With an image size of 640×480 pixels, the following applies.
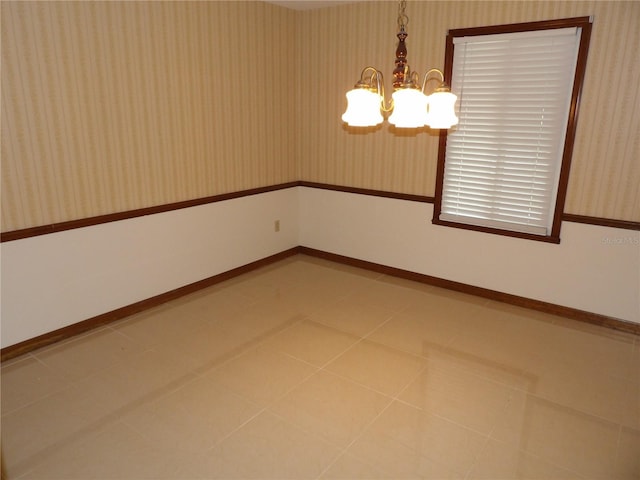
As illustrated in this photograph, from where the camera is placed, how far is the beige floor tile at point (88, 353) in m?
2.98

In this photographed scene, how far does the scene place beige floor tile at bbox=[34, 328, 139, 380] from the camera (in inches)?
117

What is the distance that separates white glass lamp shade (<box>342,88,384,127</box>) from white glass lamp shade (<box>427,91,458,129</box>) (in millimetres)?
227

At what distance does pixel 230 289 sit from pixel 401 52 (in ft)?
9.32

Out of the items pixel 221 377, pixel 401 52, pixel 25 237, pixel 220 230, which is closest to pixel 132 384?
pixel 221 377

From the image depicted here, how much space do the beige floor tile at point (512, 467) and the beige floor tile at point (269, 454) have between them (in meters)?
0.70

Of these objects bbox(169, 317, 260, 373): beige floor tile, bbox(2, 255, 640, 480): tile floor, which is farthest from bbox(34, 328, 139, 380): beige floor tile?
bbox(169, 317, 260, 373): beige floor tile

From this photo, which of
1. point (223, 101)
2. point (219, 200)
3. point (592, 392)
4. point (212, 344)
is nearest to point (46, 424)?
point (212, 344)

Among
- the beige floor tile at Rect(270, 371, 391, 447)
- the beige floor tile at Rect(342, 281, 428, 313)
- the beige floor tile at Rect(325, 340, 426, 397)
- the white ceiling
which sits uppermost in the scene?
the white ceiling

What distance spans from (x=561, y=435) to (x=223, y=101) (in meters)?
3.54

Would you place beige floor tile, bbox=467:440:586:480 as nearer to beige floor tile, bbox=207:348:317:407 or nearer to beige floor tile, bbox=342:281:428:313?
beige floor tile, bbox=207:348:317:407

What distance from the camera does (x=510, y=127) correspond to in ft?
12.4

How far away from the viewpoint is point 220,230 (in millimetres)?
4383

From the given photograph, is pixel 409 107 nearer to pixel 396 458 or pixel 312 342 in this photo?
pixel 396 458

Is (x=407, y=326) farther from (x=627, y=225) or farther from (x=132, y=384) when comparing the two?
(x=132, y=384)
